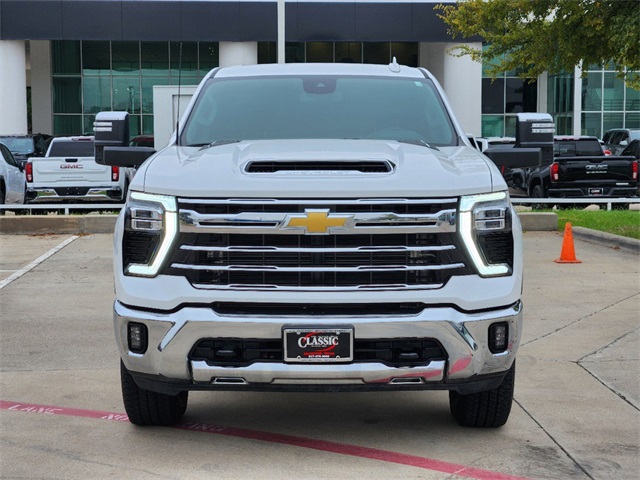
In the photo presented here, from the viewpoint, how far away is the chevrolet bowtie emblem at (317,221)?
5.24m

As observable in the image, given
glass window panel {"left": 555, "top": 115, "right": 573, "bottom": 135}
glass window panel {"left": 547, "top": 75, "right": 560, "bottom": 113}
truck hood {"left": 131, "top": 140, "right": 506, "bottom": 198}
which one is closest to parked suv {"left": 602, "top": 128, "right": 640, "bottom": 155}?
glass window panel {"left": 555, "top": 115, "right": 573, "bottom": 135}

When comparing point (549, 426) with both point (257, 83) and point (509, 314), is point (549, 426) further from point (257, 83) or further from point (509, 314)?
point (257, 83)

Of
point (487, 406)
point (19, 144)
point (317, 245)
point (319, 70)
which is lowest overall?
point (487, 406)

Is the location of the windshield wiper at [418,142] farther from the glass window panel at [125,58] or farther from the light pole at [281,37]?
the glass window panel at [125,58]

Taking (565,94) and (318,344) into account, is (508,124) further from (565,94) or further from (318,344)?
(318,344)

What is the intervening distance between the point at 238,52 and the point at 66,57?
30.1ft

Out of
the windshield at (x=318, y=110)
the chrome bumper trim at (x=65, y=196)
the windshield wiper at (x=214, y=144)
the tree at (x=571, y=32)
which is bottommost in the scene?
the chrome bumper trim at (x=65, y=196)

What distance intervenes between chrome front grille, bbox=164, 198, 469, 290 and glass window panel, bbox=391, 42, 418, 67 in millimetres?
40137

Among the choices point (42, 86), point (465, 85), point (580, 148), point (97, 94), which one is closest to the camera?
point (580, 148)

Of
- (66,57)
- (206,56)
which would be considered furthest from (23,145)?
(66,57)

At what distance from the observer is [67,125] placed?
44.9m

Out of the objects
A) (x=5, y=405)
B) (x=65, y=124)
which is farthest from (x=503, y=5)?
(x=65, y=124)

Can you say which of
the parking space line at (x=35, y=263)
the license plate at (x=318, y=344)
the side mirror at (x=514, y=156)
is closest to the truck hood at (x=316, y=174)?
the side mirror at (x=514, y=156)

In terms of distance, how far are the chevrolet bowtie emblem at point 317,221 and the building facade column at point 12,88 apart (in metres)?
35.8
